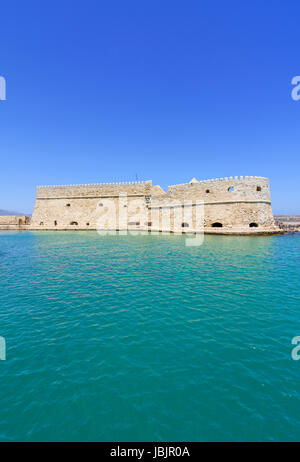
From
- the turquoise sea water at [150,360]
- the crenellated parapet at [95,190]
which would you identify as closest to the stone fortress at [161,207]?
the crenellated parapet at [95,190]

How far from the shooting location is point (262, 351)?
4051mm

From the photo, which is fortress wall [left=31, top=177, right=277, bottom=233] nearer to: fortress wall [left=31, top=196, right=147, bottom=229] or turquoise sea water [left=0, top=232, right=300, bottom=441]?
fortress wall [left=31, top=196, right=147, bottom=229]

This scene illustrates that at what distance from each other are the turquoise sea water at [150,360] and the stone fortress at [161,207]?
16.3 meters

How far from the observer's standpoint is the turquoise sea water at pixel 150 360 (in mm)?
2703

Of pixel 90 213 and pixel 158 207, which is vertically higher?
pixel 158 207

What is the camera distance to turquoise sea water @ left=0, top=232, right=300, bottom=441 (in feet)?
8.87

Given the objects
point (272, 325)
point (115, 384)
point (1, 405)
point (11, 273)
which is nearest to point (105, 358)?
point (115, 384)

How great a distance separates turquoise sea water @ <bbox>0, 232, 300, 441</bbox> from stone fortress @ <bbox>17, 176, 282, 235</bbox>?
53.3 ft

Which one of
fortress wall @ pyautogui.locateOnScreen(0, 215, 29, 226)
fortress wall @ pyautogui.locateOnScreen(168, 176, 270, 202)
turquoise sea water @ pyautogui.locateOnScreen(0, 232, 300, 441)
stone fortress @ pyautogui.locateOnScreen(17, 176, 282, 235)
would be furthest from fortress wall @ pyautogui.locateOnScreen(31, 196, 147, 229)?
turquoise sea water @ pyautogui.locateOnScreen(0, 232, 300, 441)

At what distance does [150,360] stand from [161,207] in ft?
82.7

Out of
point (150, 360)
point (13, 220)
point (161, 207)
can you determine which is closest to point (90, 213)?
point (161, 207)

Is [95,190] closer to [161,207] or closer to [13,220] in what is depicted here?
[161,207]

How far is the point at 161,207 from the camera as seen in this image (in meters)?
28.4

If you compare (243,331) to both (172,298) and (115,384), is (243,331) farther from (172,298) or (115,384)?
(115,384)
